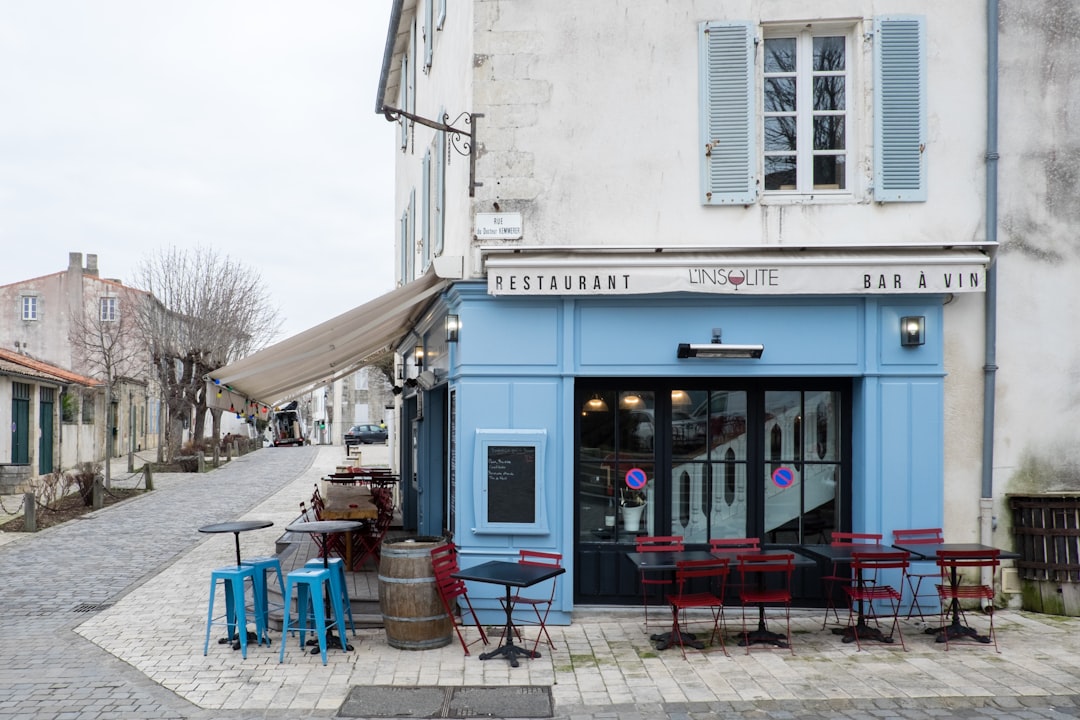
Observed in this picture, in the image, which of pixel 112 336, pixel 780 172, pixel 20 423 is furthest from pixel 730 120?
pixel 112 336

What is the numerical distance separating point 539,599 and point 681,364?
7.95 feet

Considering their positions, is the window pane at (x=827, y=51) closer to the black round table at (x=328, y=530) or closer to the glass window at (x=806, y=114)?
the glass window at (x=806, y=114)

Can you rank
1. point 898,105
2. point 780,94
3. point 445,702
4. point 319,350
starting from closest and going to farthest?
point 445,702
point 898,105
point 780,94
point 319,350

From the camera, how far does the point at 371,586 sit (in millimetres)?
9141

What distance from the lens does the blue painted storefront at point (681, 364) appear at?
27.6ft

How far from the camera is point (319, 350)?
9.92 metres

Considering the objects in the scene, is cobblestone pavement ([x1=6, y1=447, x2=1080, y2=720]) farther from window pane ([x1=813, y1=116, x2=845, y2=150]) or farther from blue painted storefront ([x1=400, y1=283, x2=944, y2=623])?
window pane ([x1=813, y1=116, x2=845, y2=150])

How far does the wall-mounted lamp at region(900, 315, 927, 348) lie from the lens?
8398 mm

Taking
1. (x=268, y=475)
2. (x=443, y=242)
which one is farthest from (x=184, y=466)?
(x=443, y=242)

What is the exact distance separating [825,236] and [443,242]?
157 inches

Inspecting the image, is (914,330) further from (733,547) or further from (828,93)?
(733,547)

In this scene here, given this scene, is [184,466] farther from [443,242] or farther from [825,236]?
[825,236]

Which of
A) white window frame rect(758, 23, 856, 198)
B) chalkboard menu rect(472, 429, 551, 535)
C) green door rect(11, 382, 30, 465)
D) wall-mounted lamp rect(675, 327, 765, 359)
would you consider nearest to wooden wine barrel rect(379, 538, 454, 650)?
chalkboard menu rect(472, 429, 551, 535)

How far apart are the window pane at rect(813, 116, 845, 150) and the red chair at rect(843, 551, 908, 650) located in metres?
3.63
